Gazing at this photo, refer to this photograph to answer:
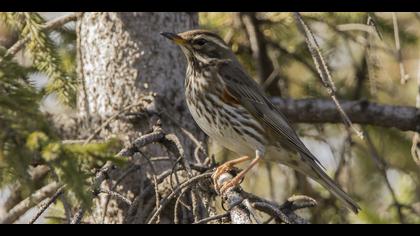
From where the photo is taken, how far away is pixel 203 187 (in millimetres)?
4457

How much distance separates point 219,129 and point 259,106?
1.59ft

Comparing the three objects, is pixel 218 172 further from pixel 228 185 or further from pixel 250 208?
pixel 250 208

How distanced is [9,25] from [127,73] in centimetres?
88

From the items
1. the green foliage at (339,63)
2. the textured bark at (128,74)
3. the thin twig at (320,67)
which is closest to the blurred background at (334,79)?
the green foliage at (339,63)

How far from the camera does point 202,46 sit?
5.61 m

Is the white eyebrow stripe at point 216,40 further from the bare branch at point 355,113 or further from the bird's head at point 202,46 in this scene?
the bare branch at point 355,113

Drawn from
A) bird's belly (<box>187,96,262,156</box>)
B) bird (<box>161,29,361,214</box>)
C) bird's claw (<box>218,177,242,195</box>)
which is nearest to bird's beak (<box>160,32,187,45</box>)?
bird (<box>161,29,361,214</box>)

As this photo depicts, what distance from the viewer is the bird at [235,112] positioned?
5.29m

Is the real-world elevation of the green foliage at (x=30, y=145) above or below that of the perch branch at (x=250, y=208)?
above

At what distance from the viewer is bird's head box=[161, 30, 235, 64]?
5449mm

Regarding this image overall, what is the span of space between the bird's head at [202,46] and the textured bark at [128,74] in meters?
0.14

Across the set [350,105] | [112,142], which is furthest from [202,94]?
[112,142]
